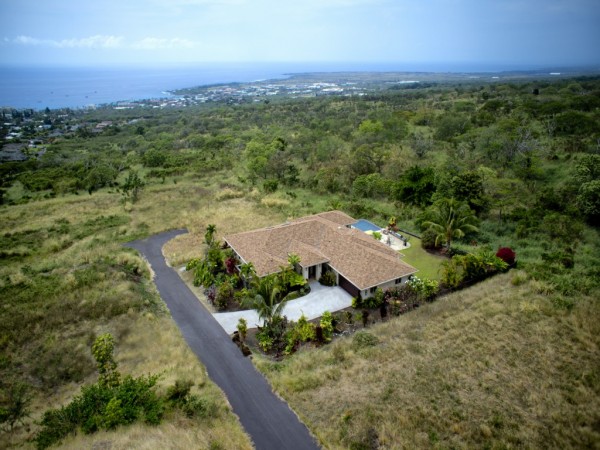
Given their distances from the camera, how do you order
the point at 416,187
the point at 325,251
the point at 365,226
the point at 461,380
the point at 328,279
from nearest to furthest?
the point at 461,380
the point at 328,279
the point at 325,251
the point at 365,226
the point at 416,187

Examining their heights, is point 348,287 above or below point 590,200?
below

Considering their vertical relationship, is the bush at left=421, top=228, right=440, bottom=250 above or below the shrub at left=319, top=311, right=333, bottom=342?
above

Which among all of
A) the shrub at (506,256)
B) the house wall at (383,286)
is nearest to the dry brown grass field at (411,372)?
the shrub at (506,256)

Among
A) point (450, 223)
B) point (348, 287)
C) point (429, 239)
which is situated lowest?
point (348, 287)

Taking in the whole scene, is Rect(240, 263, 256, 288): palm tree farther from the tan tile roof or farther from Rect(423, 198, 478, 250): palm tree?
Rect(423, 198, 478, 250): palm tree

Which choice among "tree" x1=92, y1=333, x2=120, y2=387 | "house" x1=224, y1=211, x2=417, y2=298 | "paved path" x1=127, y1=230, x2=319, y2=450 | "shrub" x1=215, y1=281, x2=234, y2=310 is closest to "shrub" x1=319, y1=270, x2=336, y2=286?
"house" x1=224, y1=211, x2=417, y2=298

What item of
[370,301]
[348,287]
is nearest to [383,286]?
[370,301]

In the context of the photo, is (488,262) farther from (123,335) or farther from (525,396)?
(123,335)

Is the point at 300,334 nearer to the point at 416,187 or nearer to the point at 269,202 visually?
the point at 416,187

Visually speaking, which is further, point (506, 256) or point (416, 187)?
point (416, 187)
